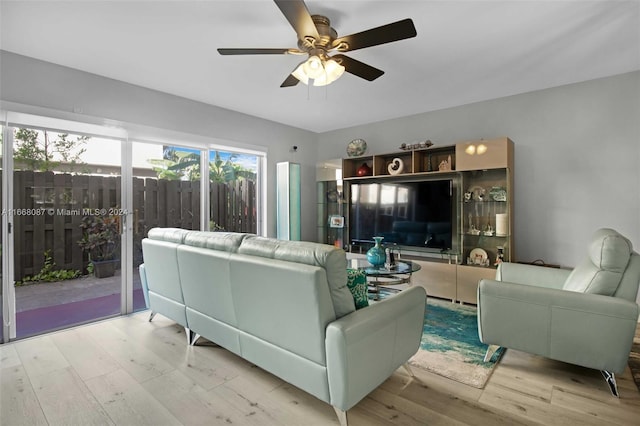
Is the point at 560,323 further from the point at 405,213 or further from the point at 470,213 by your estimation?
the point at 405,213

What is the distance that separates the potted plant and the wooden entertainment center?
11.6 feet

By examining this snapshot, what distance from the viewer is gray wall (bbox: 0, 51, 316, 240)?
2.79 metres

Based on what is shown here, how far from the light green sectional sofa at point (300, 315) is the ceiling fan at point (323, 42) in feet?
4.09

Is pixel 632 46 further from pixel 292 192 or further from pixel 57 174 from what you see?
pixel 57 174

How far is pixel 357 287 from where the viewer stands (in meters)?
1.85

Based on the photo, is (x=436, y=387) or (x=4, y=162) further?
(x=4, y=162)

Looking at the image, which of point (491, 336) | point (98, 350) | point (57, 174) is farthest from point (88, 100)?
point (491, 336)

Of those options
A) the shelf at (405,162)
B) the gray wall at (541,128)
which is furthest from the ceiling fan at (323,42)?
the shelf at (405,162)

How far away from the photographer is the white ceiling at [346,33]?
2154mm

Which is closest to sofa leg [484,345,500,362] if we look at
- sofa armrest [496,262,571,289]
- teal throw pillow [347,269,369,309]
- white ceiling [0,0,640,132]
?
sofa armrest [496,262,571,289]

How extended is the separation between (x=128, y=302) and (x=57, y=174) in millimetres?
1480

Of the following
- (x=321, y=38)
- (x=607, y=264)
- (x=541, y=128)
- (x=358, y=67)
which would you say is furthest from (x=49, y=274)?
(x=541, y=128)

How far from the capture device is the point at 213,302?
7.55ft

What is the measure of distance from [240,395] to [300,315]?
73 centimetres
